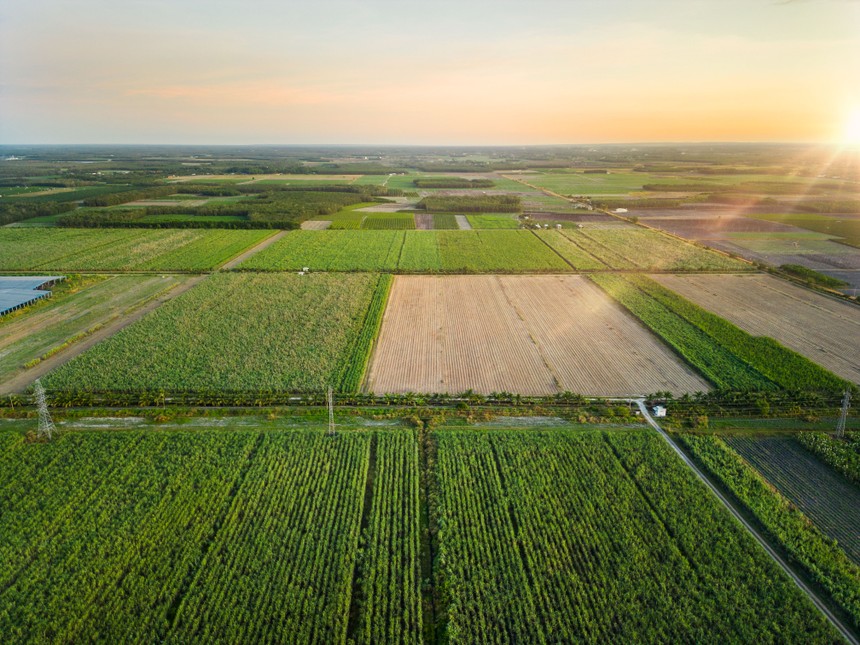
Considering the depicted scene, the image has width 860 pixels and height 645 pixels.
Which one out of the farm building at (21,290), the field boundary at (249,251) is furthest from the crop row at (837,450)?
the farm building at (21,290)

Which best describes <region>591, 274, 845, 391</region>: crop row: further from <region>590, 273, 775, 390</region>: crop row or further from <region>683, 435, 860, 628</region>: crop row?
<region>683, 435, 860, 628</region>: crop row

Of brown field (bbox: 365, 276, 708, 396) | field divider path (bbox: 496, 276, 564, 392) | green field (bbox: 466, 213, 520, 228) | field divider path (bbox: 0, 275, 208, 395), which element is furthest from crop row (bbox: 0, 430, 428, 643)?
green field (bbox: 466, 213, 520, 228)

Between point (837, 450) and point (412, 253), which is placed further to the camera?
point (412, 253)

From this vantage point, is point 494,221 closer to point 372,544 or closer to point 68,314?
point 68,314

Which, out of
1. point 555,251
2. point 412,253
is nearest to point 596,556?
point 412,253

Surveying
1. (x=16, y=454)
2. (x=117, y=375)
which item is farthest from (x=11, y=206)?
(x=16, y=454)
